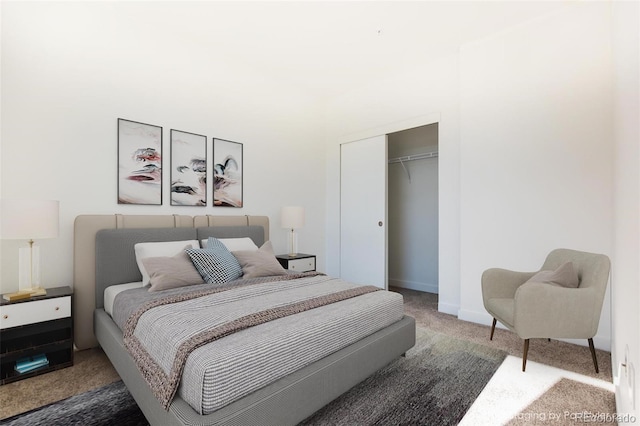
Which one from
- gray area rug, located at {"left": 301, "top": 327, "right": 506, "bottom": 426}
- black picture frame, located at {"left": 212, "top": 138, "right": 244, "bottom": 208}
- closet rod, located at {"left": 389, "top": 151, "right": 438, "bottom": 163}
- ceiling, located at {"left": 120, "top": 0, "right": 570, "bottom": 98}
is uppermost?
ceiling, located at {"left": 120, "top": 0, "right": 570, "bottom": 98}

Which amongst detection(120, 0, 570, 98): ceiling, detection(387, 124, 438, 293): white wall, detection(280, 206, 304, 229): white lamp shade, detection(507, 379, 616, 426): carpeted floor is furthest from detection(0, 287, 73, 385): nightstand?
detection(387, 124, 438, 293): white wall

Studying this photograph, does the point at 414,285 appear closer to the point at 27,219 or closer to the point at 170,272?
the point at 170,272

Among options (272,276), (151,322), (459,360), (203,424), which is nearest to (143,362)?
(151,322)

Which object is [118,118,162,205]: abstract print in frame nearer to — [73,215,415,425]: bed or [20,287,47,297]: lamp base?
[73,215,415,425]: bed

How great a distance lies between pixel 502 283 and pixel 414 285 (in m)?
2.21

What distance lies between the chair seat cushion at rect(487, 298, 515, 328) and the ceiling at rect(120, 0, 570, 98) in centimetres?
258

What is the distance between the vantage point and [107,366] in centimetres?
229

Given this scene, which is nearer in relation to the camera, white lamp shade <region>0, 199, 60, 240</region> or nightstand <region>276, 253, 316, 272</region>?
white lamp shade <region>0, 199, 60, 240</region>

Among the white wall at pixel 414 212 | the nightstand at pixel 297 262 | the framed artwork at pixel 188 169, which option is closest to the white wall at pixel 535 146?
the white wall at pixel 414 212

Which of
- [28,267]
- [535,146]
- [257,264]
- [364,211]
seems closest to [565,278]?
[535,146]

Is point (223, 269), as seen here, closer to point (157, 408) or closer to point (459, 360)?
point (157, 408)

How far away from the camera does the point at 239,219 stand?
3.73 meters

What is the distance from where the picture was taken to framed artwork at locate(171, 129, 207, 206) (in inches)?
128

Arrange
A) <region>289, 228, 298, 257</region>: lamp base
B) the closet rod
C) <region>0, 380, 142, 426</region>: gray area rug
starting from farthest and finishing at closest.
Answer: the closet rod
<region>289, 228, 298, 257</region>: lamp base
<region>0, 380, 142, 426</region>: gray area rug
